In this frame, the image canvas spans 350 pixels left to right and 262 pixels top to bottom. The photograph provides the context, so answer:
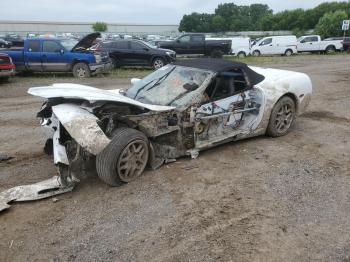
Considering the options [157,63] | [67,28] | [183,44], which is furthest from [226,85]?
[67,28]

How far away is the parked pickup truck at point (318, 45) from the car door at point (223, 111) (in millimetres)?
26836

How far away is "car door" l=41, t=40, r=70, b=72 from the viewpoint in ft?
47.5

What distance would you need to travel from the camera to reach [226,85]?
18.7 feet

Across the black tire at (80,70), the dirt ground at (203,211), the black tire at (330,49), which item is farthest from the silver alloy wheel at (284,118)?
the black tire at (330,49)

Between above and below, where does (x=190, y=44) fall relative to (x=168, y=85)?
above

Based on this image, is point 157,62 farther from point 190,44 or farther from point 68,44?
point 190,44

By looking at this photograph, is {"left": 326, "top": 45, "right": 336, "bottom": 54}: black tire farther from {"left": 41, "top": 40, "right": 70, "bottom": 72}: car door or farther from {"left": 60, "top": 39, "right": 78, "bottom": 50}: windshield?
{"left": 41, "top": 40, "right": 70, "bottom": 72}: car door

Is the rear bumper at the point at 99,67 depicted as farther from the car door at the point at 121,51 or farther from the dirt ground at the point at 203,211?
the dirt ground at the point at 203,211

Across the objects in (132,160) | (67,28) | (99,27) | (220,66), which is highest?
(99,27)

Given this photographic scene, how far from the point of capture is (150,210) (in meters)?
4.07

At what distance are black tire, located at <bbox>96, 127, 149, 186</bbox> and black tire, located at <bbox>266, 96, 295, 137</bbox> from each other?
252 centimetres

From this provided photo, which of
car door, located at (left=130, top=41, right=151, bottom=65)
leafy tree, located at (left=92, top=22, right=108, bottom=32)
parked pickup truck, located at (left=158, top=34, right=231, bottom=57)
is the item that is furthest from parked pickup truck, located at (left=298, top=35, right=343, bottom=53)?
leafy tree, located at (left=92, top=22, right=108, bottom=32)

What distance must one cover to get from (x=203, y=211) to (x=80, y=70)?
11.8 m

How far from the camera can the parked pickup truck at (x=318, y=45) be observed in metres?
30.0
